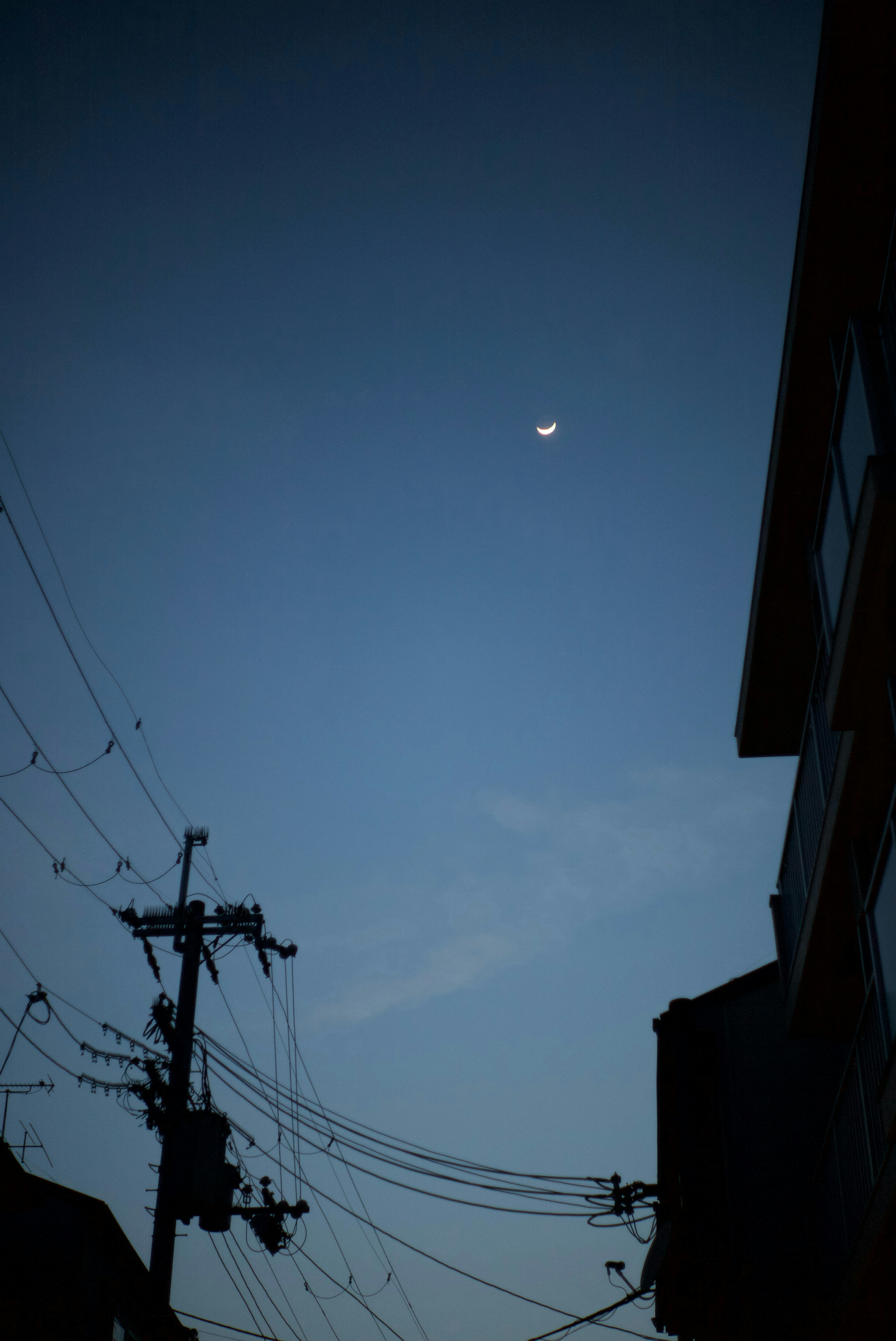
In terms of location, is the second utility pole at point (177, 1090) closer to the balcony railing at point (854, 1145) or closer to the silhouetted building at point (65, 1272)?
the silhouetted building at point (65, 1272)

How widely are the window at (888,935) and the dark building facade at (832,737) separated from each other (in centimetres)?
2

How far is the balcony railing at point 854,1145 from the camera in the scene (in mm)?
8359

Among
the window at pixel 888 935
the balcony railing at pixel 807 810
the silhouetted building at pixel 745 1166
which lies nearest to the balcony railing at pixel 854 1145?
the window at pixel 888 935

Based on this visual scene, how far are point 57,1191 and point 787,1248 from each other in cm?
1157

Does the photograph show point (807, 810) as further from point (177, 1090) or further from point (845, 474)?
point (177, 1090)

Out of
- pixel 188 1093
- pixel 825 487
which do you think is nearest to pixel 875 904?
pixel 825 487

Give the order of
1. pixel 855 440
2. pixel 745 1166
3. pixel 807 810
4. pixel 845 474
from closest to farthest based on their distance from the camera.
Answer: pixel 855 440 → pixel 845 474 → pixel 807 810 → pixel 745 1166

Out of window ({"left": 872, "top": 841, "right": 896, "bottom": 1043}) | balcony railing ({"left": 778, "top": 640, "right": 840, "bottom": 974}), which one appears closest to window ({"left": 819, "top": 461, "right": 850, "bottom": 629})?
balcony railing ({"left": 778, "top": 640, "right": 840, "bottom": 974})

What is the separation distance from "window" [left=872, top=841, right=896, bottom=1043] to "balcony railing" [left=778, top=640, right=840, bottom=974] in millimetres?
1974

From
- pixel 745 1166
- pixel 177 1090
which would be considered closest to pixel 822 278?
pixel 745 1166

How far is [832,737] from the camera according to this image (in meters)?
10.1

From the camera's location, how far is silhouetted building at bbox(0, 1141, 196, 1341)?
1389cm

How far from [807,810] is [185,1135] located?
32.9 ft

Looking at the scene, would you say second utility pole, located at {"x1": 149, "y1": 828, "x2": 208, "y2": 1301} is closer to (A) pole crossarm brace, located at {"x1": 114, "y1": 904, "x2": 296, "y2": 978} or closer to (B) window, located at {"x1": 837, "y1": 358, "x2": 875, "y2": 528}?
(A) pole crossarm brace, located at {"x1": 114, "y1": 904, "x2": 296, "y2": 978}
